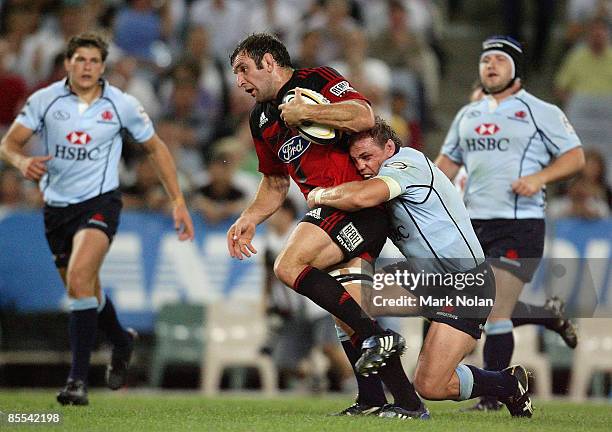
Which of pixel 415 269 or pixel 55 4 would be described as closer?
pixel 415 269

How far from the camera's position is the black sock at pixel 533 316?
31.0 feet

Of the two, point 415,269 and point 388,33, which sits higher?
point 388,33

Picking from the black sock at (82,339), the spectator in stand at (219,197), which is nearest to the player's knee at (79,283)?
the black sock at (82,339)

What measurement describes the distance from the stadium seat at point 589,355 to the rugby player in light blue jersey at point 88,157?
5278 mm

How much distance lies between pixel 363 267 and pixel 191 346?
5.60m

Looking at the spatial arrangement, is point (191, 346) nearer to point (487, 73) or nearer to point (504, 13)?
point (487, 73)

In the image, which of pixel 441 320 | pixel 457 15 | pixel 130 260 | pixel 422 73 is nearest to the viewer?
pixel 441 320

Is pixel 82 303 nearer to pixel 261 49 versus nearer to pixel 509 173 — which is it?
pixel 261 49

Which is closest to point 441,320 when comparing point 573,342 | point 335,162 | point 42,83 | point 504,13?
point 335,162

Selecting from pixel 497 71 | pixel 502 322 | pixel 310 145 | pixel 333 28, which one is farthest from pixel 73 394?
pixel 333 28

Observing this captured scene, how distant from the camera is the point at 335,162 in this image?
781 cm

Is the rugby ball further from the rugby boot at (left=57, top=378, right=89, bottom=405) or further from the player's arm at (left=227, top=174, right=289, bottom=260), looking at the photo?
the rugby boot at (left=57, top=378, right=89, bottom=405)

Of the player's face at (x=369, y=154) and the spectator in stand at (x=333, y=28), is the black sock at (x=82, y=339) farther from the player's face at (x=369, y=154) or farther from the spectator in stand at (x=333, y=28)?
the spectator in stand at (x=333, y=28)

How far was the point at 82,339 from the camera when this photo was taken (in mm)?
9141
